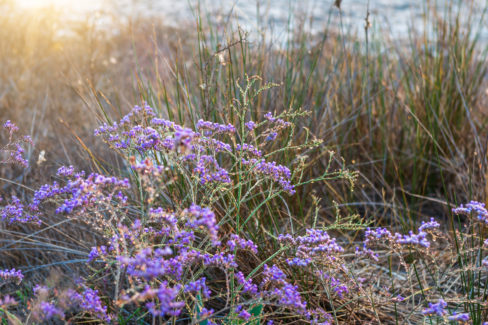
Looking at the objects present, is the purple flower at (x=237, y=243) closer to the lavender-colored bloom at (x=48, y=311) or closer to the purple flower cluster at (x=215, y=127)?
the purple flower cluster at (x=215, y=127)

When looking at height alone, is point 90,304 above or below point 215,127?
below

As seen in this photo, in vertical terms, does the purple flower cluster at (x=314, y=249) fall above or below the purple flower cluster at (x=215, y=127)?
below

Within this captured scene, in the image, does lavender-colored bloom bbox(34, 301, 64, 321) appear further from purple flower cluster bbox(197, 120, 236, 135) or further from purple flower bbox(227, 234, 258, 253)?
purple flower cluster bbox(197, 120, 236, 135)

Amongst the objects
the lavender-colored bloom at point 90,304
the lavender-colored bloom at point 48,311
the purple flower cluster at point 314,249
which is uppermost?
the lavender-colored bloom at point 48,311

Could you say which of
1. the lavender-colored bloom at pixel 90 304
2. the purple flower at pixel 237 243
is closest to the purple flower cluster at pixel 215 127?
the purple flower at pixel 237 243

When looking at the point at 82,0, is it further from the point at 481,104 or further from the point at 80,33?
the point at 481,104

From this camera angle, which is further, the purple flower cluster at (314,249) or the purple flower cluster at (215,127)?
the purple flower cluster at (215,127)

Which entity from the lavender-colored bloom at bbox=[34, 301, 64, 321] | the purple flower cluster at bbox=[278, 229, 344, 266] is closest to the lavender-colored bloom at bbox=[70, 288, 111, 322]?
the lavender-colored bloom at bbox=[34, 301, 64, 321]

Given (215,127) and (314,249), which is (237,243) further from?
(215,127)

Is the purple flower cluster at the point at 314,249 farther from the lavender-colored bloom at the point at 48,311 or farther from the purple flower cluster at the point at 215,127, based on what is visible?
the lavender-colored bloom at the point at 48,311

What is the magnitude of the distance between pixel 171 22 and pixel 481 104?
15.3 feet

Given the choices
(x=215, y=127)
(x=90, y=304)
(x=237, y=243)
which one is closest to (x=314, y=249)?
(x=237, y=243)

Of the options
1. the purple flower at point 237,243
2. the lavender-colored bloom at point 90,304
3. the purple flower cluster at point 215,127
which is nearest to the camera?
the lavender-colored bloom at point 90,304

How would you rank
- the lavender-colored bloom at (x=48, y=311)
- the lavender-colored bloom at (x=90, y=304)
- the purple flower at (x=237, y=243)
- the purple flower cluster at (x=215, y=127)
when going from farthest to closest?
the purple flower cluster at (x=215, y=127), the purple flower at (x=237, y=243), the lavender-colored bloom at (x=90, y=304), the lavender-colored bloom at (x=48, y=311)
